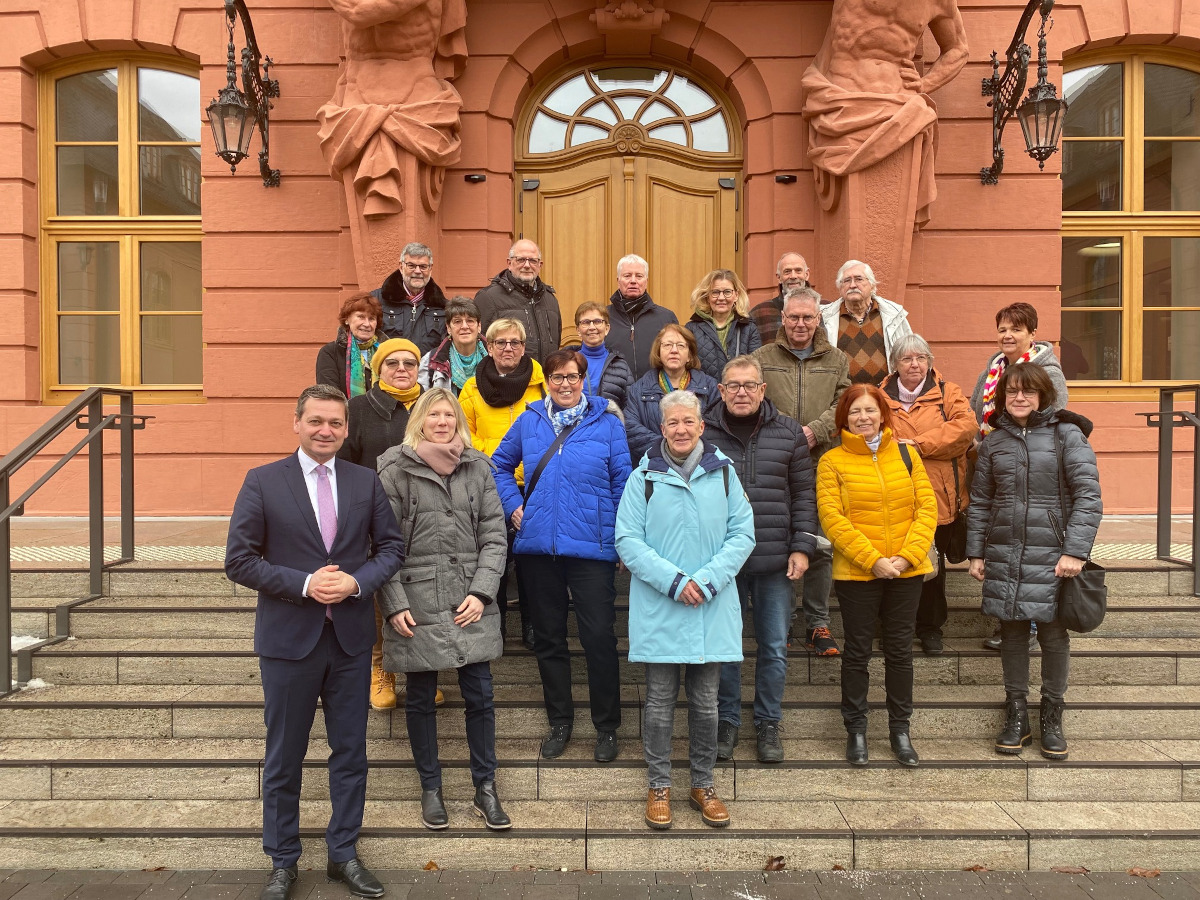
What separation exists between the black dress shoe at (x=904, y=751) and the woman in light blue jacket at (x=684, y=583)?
3.06ft

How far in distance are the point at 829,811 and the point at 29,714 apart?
406cm

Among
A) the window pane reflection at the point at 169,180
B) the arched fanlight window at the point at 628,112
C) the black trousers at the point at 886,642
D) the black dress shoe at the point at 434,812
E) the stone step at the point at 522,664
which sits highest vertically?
the arched fanlight window at the point at 628,112

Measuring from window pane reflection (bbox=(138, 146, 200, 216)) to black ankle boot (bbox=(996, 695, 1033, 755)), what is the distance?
318 inches

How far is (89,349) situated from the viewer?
27.9 feet

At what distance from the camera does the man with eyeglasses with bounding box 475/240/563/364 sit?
17.7 feet

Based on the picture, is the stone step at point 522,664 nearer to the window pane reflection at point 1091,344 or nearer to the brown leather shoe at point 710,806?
the brown leather shoe at point 710,806

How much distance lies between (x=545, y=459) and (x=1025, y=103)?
5.34 metres

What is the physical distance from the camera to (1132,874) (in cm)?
364

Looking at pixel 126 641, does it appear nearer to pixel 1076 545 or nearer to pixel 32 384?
pixel 32 384

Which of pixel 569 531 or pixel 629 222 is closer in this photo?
pixel 569 531

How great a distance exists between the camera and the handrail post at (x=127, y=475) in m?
5.66

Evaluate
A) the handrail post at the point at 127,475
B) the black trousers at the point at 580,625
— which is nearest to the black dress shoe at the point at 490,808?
the black trousers at the point at 580,625

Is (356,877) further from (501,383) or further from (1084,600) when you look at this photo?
(1084,600)

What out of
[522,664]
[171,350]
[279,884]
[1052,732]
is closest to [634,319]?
[522,664]
